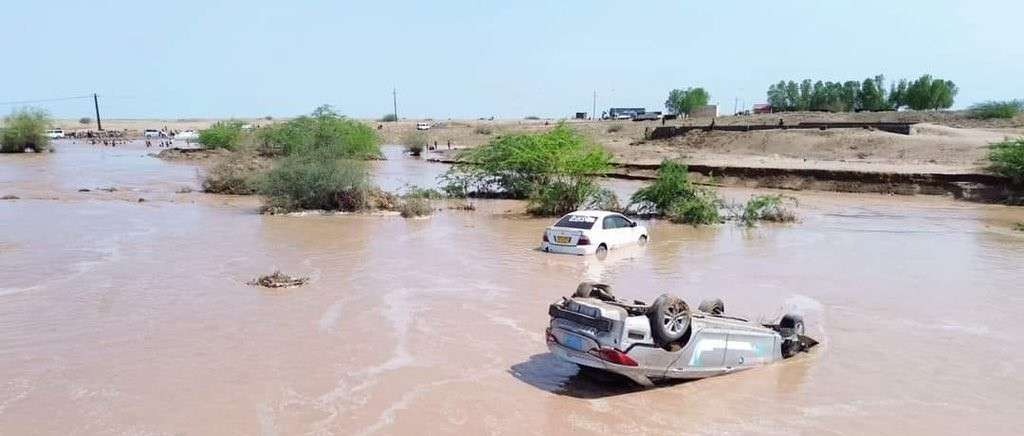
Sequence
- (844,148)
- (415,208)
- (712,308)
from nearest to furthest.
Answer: (712,308) → (415,208) → (844,148)

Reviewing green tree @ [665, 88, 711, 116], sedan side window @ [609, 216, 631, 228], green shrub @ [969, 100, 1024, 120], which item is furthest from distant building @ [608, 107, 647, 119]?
sedan side window @ [609, 216, 631, 228]

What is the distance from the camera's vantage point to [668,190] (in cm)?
2755

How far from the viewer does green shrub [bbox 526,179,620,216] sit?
92.8 ft

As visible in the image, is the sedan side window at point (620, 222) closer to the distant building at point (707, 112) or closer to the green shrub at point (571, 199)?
the green shrub at point (571, 199)

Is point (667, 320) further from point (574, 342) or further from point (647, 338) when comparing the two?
point (574, 342)

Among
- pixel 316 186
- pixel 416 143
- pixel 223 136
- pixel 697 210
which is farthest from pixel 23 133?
pixel 697 210

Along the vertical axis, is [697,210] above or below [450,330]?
above

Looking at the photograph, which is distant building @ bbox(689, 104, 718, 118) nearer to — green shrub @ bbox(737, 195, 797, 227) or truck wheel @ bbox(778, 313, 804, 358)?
green shrub @ bbox(737, 195, 797, 227)

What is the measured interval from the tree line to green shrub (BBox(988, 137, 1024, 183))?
58197 millimetres

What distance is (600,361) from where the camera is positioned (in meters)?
8.52

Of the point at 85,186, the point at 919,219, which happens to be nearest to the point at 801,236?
the point at 919,219

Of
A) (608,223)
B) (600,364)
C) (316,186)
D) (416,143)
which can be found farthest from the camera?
(416,143)

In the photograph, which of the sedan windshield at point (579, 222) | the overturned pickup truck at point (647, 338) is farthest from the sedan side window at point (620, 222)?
the overturned pickup truck at point (647, 338)

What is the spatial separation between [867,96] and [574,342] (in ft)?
321
